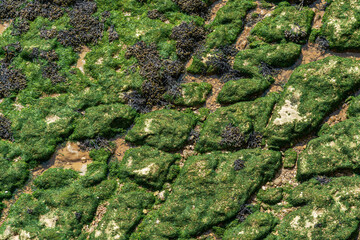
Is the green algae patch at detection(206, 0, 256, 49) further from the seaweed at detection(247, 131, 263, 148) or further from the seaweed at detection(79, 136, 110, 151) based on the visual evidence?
the seaweed at detection(79, 136, 110, 151)

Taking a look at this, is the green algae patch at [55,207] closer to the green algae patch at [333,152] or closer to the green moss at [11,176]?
the green moss at [11,176]

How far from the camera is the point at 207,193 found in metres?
8.49

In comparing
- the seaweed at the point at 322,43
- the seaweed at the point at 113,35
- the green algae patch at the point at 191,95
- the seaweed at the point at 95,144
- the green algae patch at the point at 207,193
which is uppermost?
the seaweed at the point at 113,35

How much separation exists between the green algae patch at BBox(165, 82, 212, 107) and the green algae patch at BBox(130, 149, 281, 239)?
1.77 metres

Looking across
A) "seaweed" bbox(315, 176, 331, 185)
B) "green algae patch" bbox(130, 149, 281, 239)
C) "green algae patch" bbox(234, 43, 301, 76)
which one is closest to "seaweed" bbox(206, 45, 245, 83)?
"green algae patch" bbox(234, 43, 301, 76)

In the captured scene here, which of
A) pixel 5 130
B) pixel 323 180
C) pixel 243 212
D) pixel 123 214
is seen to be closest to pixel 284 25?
pixel 323 180

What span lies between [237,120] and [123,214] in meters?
4.15

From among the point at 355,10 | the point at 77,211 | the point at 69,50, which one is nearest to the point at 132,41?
the point at 69,50

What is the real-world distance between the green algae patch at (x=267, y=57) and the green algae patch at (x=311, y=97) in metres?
0.58

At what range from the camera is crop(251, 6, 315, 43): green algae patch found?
375 inches

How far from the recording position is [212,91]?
9617 mm

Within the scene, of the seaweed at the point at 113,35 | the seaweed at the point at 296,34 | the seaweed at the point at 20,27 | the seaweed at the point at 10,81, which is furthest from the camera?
the seaweed at the point at 20,27

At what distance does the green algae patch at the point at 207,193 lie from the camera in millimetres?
8312

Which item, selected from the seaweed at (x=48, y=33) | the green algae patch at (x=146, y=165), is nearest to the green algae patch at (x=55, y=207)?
the green algae patch at (x=146, y=165)
